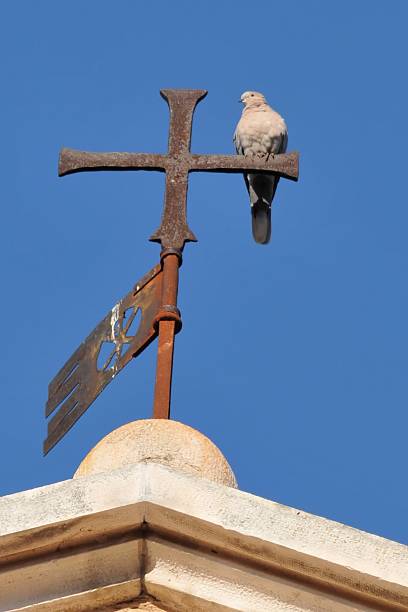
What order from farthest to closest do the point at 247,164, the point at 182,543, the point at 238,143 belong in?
1. the point at 238,143
2. the point at 247,164
3. the point at 182,543

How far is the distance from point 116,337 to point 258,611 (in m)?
1.48

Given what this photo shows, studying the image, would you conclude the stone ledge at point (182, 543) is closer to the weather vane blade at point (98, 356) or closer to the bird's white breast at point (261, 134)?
the weather vane blade at point (98, 356)

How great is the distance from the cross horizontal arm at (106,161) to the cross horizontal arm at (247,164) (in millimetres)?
131

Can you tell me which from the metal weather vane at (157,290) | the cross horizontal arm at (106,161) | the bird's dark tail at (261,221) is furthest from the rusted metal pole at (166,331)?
the bird's dark tail at (261,221)

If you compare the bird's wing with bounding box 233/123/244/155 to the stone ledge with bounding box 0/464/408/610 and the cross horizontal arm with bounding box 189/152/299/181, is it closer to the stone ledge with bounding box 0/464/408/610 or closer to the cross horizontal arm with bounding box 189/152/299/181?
the cross horizontal arm with bounding box 189/152/299/181

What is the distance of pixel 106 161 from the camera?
5.20 meters

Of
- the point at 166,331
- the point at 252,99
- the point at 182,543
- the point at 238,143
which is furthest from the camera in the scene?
the point at 252,99

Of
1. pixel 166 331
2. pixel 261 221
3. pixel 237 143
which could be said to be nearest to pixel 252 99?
pixel 237 143

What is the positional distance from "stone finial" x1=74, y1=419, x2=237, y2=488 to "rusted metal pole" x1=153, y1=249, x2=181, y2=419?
23cm

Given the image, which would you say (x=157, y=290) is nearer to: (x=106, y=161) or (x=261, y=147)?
(x=106, y=161)

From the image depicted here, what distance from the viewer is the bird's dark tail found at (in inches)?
430

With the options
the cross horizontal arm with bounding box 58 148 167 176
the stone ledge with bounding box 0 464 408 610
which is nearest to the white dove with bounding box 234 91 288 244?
the cross horizontal arm with bounding box 58 148 167 176

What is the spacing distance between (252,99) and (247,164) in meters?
8.23

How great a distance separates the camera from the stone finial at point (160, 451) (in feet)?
12.4
